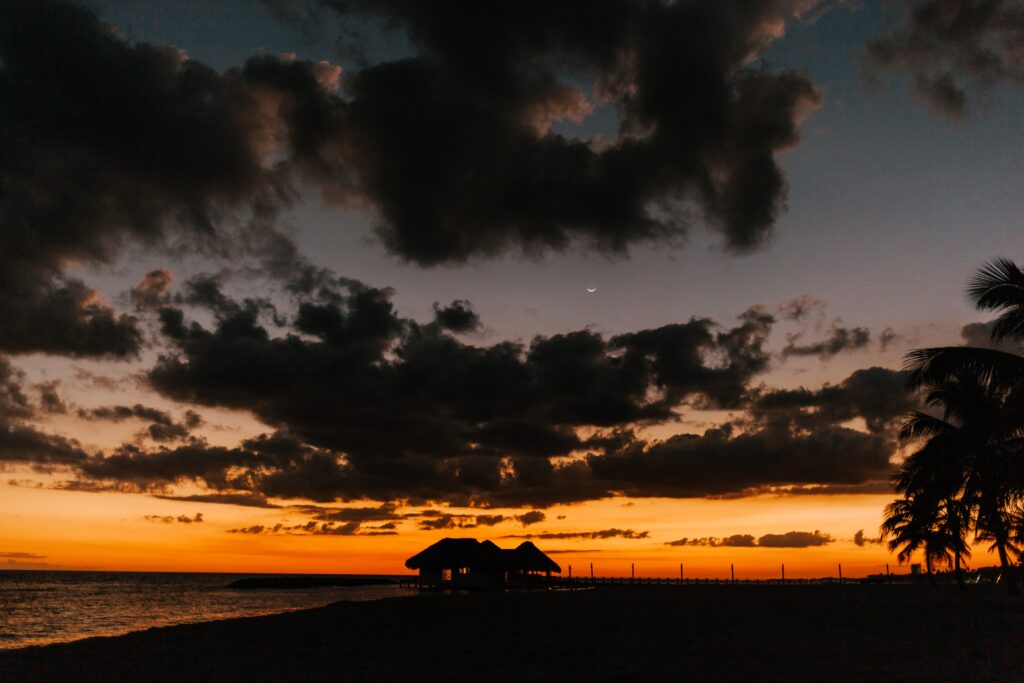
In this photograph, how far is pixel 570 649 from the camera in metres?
17.2

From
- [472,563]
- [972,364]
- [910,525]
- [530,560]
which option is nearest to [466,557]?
[472,563]

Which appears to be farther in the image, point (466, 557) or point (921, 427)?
point (466, 557)

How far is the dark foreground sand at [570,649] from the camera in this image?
13609 mm

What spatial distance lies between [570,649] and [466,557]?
39619 millimetres

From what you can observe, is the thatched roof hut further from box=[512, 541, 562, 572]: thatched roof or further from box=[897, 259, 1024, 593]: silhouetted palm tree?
box=[897, 259, 1024, 593]: silhouetted palm tree

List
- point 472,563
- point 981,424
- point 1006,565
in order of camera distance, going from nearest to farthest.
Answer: point 981,424 → point 1006,565 → point 472,563

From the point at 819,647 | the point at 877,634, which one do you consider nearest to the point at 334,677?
the point at 819,647

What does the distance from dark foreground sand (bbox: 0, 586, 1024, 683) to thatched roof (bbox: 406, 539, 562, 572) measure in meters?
28.0

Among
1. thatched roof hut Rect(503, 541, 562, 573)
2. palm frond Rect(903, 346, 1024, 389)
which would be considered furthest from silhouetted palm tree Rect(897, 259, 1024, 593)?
thatched roof hut Rect(503, 541, 562, 573)

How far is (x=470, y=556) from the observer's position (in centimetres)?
5575

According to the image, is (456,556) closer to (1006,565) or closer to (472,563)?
(472,563)

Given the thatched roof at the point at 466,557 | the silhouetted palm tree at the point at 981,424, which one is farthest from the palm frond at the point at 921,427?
the thatched roof at the point at 466,557

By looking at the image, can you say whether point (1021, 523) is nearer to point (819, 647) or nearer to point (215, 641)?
point (819, 647)

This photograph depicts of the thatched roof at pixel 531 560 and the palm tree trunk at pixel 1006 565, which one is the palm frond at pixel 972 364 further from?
the thatched roof at pixel 531 560
